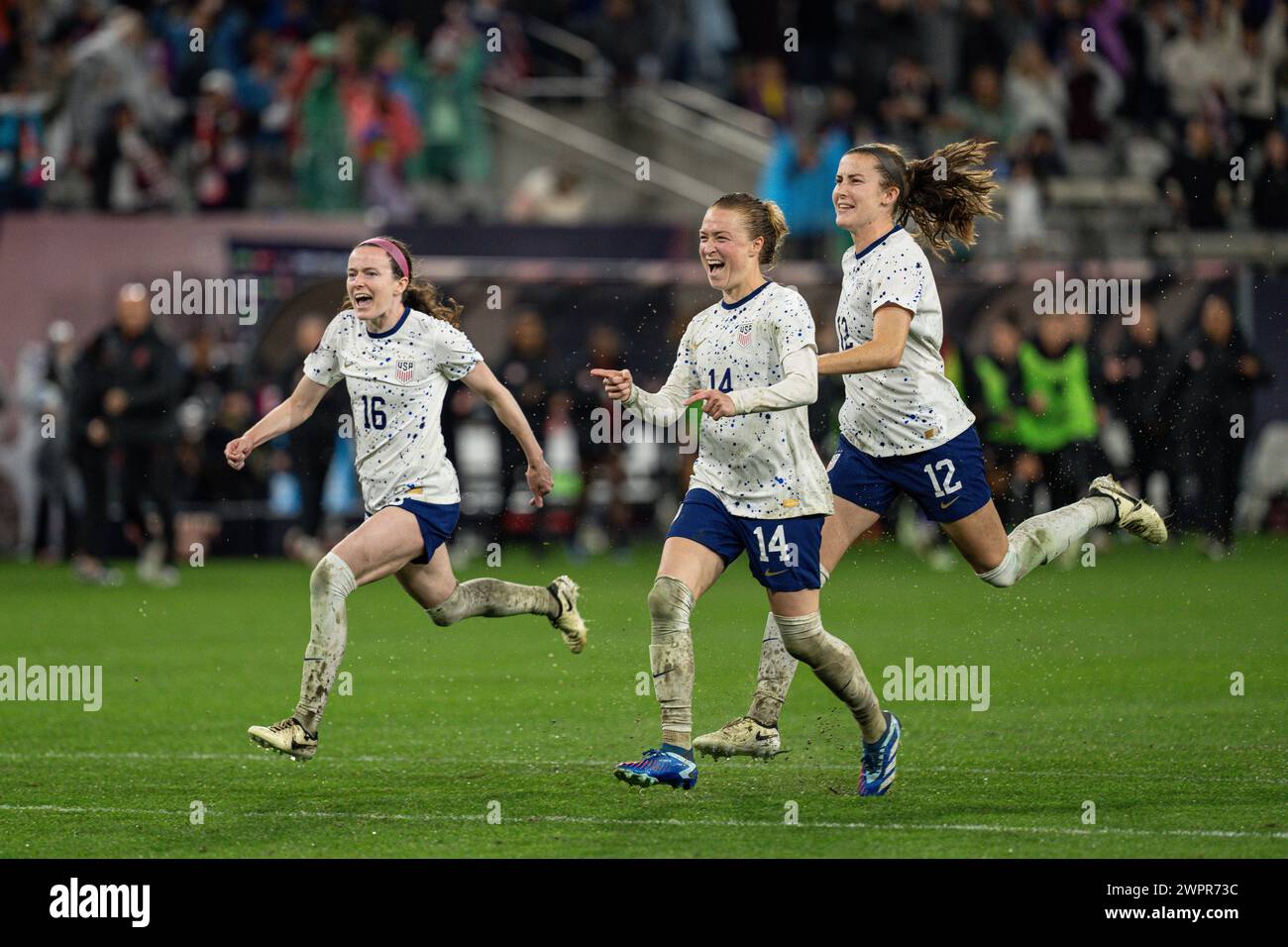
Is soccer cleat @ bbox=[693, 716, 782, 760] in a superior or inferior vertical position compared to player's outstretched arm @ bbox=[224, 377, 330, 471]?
inferior

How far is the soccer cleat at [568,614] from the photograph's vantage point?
1011cm

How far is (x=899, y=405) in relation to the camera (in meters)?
8.92

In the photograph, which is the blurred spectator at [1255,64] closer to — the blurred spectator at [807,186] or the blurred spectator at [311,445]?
the blurred spectator at [807,186]

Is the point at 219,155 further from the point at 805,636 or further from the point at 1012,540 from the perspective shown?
the point at 805,636

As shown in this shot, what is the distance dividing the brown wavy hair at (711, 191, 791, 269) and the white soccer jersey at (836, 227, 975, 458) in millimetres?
334

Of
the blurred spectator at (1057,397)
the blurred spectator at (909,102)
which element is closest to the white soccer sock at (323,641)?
the blurred spectator at (1057,397)

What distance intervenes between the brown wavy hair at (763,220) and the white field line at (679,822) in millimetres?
2171

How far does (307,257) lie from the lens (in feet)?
69.4

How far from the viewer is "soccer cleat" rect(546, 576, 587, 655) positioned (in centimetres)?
1011

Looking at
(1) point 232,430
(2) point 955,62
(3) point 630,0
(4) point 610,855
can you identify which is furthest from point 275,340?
(4) point 610,855

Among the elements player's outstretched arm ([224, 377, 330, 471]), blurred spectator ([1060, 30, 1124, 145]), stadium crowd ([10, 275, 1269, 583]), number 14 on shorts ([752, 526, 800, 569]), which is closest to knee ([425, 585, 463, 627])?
player's outstretched arm ([224, 377, 330, 471])

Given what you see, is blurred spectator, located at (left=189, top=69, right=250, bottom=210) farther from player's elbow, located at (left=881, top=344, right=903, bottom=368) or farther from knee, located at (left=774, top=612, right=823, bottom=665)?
knee, located at (left=774, top=612, right=823, bottom=665)

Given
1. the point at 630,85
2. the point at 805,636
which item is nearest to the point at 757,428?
the point at 805,636
